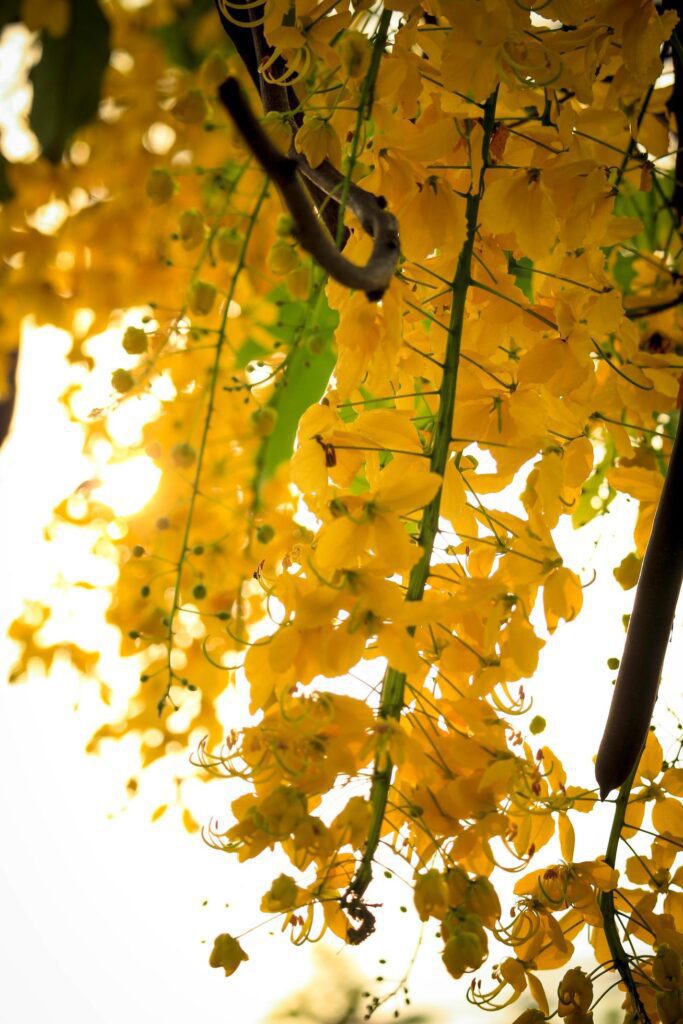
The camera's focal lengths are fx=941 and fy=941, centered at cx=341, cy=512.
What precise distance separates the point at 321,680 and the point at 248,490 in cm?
50

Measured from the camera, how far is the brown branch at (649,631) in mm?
378

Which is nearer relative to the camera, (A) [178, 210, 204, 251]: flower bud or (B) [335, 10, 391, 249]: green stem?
(B) [335, 10, 391, 249]: green stem

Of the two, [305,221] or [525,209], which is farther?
[525,209]

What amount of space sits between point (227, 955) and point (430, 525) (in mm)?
172

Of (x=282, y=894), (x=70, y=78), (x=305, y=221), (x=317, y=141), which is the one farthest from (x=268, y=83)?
(x=70, y=78)

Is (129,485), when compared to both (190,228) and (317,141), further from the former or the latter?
(317,141)

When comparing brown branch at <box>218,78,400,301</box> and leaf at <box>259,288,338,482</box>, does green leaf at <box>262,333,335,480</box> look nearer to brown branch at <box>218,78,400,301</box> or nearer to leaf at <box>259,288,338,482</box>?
leaf at <box>259,288,338,482</box>

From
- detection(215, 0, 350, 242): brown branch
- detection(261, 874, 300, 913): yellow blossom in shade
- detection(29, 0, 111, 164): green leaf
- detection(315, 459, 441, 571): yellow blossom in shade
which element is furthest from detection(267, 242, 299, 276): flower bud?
detection(29, 0, 111, 164): green leaf

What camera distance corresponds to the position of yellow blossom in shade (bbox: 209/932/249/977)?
13.4 inches

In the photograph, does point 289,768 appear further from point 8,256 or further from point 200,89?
point 8,256

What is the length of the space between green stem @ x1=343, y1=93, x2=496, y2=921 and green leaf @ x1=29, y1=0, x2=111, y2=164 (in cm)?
56

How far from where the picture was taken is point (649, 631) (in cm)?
38

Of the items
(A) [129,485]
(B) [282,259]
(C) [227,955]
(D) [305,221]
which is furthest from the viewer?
(A) [129,485]

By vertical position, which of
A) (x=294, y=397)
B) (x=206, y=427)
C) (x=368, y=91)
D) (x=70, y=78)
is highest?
(x=70, y=78)
